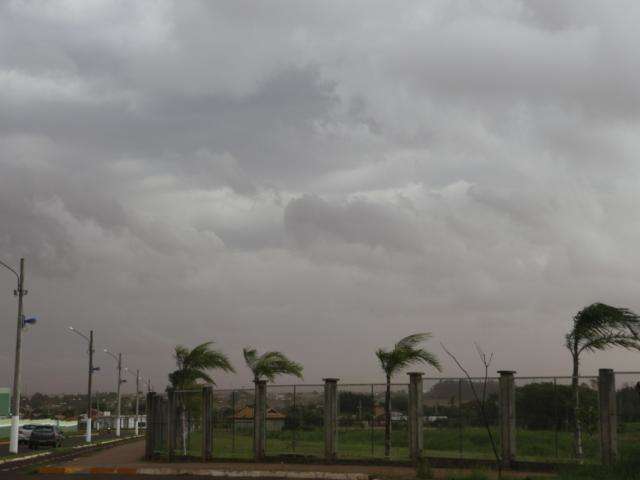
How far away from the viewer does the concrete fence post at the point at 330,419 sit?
28.5 m

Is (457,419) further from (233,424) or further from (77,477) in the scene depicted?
(77,477)

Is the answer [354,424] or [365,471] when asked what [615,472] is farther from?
[354,424]

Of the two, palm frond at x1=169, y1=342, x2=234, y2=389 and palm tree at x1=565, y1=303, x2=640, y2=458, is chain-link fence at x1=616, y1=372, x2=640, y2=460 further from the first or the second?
palm frond at x1=169, y1=342, x2=234, y2=389

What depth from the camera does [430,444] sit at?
2934cm

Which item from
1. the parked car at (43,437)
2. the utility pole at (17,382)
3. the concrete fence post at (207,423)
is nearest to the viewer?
the concrete fence post at (207,423)

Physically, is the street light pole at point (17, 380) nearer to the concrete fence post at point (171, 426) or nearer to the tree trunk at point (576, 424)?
the concrete fence post at point (171, 426)

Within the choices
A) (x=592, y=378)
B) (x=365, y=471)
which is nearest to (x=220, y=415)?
(x=365, y=471)

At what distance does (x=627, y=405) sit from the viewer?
24562 millimetres

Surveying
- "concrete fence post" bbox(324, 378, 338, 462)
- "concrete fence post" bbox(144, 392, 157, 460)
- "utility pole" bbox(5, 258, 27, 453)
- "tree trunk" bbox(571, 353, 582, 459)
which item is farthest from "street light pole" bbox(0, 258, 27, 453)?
"tree trunk" bbox(571, 353, 582, 459)

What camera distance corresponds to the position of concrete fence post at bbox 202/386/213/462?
3045 cm

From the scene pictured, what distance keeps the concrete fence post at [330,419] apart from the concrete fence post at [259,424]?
7.57 ft

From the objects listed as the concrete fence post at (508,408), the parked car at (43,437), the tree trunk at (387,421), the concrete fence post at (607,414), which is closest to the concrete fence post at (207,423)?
the tree trunk at (387,421)

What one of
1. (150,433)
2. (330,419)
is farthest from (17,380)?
(330,419)

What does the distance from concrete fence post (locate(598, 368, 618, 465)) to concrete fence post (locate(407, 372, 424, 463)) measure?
5534 mm
